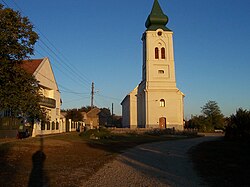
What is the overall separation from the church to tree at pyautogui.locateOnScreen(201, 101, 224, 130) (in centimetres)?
1238

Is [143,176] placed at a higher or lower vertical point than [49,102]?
lower

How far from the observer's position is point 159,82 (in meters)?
49.4

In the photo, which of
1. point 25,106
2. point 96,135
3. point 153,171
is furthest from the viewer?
point 96,135

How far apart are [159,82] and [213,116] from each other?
19.9 metres

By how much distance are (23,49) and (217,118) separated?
5343 centimetres

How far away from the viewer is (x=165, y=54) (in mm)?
50906

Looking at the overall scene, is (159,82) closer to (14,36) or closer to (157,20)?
(157,20)

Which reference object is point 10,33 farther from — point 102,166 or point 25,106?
point 102,166

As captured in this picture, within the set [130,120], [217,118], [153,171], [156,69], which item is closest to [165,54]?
[156,69]

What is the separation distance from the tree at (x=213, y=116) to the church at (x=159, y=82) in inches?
487

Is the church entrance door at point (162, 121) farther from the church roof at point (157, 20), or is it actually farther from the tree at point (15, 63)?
the tree at point (15, 63)

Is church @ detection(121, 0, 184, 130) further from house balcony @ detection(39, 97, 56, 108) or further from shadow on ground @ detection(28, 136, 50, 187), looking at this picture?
shadow on ground @ detection(28, 136, 50, 187)

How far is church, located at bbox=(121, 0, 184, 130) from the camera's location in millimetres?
48156

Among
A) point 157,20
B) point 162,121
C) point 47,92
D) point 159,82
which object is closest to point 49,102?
point 47,92
